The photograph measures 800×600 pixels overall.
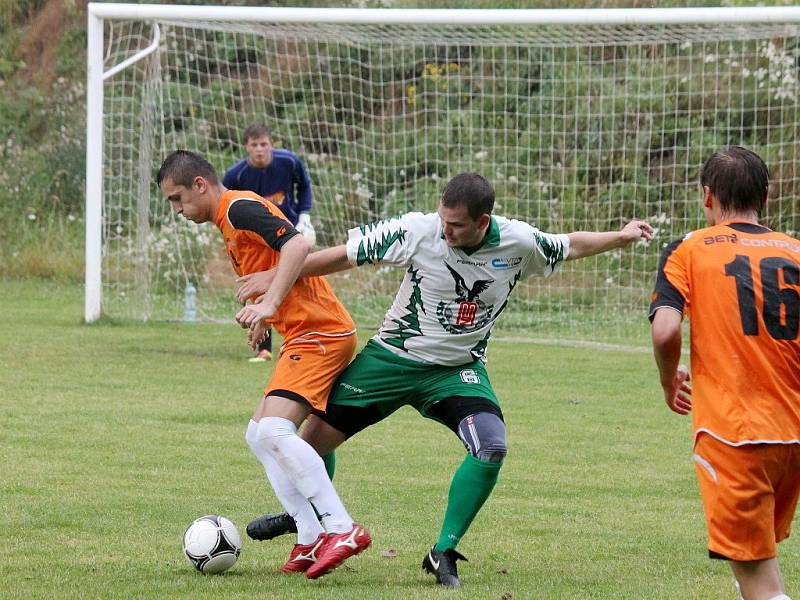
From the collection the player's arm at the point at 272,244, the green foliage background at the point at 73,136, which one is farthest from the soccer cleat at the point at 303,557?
the green foliage background at the point at 73,136

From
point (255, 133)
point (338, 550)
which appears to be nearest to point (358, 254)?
point (338, 550)

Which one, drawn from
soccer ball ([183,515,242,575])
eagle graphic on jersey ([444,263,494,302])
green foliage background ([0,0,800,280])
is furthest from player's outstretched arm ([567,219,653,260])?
green foliage background ([0,0,800,280])

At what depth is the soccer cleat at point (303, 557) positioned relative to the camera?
5455mm

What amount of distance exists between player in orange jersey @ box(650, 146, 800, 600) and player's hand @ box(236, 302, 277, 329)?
1718 millimetres

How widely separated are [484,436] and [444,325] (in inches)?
21.1

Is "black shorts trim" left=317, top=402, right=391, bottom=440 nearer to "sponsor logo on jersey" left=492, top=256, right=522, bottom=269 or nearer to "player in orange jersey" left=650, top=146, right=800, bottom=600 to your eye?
"sponsor logo on jersey" left=492, top=256, right=522, bottom=269

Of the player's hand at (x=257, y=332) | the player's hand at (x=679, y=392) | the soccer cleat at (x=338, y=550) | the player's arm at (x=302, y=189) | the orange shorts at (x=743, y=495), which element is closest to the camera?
the orange shorts at (x=743, y=495)

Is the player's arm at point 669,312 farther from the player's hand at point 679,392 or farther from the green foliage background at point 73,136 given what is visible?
the green foliage background at point 73,136

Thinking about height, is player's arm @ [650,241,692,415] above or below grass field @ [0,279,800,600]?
above

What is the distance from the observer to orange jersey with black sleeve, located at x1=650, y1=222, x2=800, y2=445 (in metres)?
4.20

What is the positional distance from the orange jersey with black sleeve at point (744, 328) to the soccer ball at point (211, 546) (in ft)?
6.96

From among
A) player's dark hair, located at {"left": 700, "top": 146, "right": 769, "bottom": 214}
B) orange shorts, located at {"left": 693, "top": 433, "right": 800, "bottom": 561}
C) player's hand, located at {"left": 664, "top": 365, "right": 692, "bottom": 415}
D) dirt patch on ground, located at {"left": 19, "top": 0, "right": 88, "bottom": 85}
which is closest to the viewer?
orange shorts, located at {"left": 693, "top": 433, "right": 800, "bottom": 561}

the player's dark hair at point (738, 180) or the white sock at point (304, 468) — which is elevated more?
the player's dark hair at point (738, 180)

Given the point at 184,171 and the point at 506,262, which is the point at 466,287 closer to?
the point at 506,262
